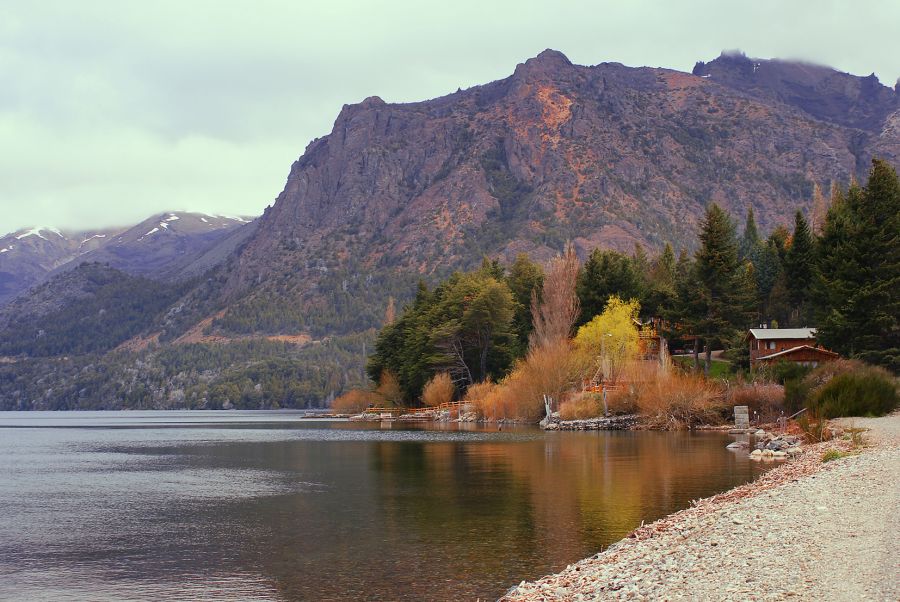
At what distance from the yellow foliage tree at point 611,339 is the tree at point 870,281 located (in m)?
20.5

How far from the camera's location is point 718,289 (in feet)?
266

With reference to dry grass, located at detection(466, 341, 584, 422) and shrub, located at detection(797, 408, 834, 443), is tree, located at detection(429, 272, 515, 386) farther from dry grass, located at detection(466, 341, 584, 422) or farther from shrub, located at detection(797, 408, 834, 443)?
shrub, located at detection(797, 408, 834, 443)

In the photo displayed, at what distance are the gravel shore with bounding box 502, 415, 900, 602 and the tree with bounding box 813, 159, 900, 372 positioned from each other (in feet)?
132

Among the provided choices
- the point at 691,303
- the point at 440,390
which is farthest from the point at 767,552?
the point at 440,390

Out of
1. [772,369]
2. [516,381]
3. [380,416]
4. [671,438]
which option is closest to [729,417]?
[772,369]

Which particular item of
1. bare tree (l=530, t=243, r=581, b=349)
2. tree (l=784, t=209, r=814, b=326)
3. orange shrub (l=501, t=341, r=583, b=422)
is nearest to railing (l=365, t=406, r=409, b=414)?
bare tree (l=530, t=243, r=581, b=349)

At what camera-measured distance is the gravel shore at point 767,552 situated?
13.7 metres

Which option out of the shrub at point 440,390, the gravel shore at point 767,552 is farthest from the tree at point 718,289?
the gravel shore at point 767,552

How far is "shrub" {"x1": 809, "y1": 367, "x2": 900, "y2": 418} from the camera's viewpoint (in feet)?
164

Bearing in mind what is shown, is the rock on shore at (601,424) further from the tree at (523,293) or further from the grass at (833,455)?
the grass at (833,455)

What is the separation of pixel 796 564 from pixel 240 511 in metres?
22.5

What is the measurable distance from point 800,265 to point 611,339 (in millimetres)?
21029

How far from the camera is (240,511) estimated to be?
3222cm

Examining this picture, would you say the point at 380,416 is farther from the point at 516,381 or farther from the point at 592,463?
the point at 592,463
